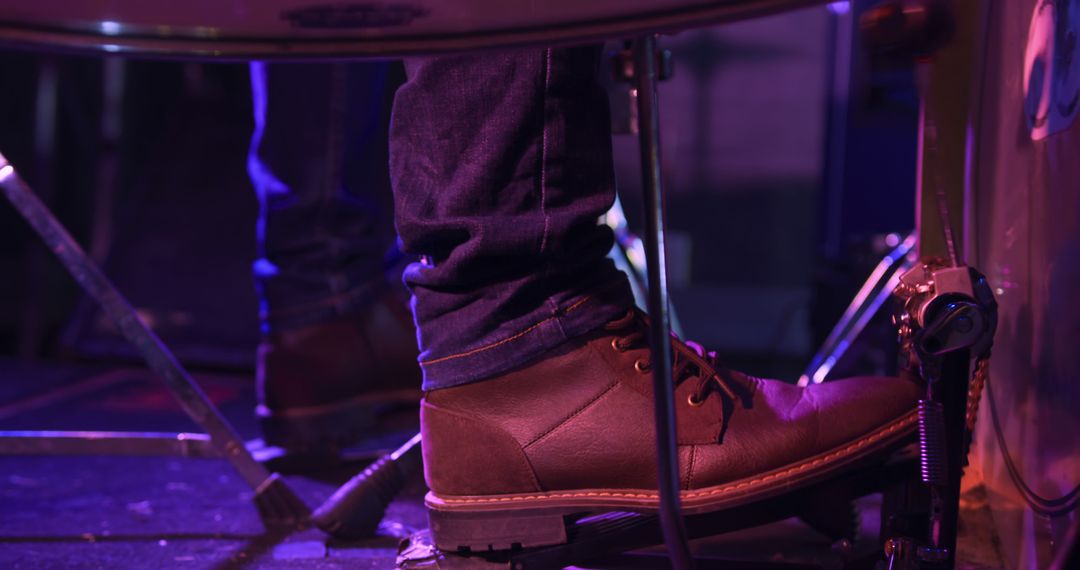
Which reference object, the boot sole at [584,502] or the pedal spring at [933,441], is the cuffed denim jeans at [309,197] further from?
the pedal spring at [933,441]

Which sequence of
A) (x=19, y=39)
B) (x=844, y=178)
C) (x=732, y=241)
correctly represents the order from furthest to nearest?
(x=732, y=241), (x=844, y=178), (x=19, y=39)

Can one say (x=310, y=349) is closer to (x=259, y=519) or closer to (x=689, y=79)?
(x=259, y=519)

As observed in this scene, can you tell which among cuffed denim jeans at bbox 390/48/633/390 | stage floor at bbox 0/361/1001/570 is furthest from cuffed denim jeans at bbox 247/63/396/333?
cuffed denim jeans at bbox 390/48/633/390

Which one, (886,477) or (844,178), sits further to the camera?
(844,178)

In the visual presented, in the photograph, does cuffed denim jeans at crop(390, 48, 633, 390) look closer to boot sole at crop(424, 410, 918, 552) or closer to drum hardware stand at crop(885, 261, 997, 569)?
boot sole at crop(424, 410, 918, 552)

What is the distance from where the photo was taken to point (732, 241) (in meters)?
3.56

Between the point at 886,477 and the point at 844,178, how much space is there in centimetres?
159

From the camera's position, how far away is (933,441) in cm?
57

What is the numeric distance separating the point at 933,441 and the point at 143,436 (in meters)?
0.75

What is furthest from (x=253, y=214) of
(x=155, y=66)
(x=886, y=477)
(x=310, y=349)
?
(x=886, y=477)

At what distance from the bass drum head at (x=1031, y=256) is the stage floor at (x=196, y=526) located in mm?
93

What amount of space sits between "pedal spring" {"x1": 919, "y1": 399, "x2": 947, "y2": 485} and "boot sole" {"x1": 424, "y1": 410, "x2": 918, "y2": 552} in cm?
8

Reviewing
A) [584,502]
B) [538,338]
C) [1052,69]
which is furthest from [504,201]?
[1052,69]

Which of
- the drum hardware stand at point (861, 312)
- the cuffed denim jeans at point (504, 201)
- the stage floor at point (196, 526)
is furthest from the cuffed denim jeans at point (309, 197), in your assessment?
the drum hardware stand at point (861, 312)
